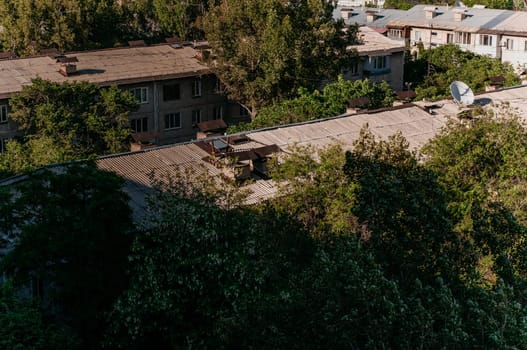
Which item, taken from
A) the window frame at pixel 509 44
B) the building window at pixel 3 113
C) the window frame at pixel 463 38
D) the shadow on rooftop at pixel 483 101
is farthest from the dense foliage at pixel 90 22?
the shadow on rooftop at pixel 483 101

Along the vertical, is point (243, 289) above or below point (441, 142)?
below

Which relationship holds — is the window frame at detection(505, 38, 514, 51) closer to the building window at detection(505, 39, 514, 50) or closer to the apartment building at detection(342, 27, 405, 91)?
the building window at detection(505, 39, 514, 50)

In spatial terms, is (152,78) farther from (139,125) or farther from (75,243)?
(75,243)

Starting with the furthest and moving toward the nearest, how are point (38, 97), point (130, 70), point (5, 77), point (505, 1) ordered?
point (505, 1) → point (130, 70) → point (5, 77) → point (38, 97)

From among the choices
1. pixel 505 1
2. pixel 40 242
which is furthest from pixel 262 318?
pixel 505 1

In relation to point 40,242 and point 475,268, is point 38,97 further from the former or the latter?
point 475,268

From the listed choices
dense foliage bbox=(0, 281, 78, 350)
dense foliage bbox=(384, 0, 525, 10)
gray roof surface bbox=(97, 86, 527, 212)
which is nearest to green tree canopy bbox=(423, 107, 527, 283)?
gray roof surface bbox=(97, 86, 527, 212)
